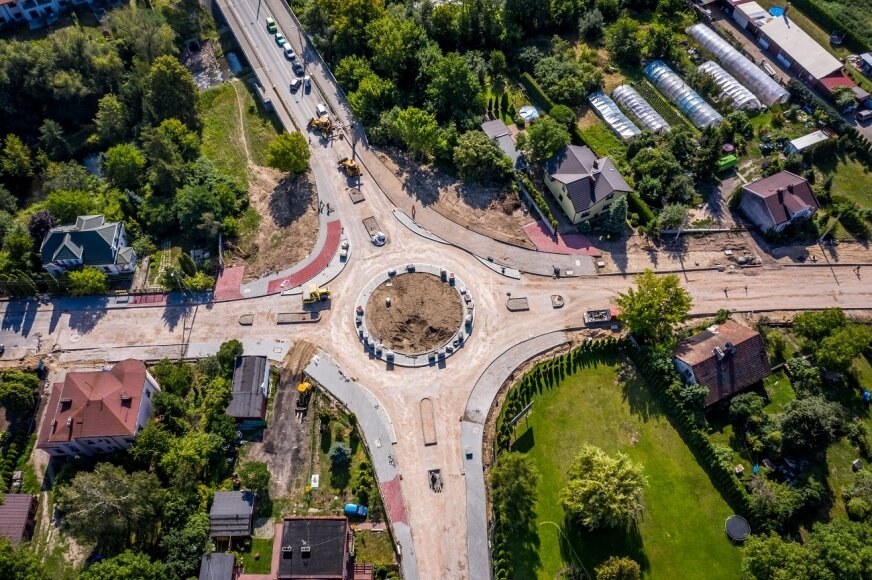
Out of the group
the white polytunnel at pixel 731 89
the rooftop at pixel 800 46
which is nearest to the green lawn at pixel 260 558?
the white polytunnel at pixel 731 89

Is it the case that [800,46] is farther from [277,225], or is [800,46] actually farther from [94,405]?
[94,405]

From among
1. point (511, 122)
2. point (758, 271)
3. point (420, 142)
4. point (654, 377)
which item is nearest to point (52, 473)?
point (420, 142)

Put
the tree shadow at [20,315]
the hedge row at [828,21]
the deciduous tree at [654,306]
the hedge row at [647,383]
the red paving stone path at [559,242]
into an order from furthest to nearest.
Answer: the hedge row at [828,21] → the red paving stone path at [559,242] → the tree shadow at [20,315] → the deciduous tree at [654,306] → the hedge row at [647,383]

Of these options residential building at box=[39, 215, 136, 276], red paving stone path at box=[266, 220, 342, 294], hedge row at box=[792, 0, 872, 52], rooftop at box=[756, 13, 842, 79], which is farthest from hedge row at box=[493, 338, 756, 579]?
hedge row at box=[792, 0, 872, 52]

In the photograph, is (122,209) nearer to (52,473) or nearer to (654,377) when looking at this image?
(52,473)

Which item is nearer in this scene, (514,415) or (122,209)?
(514,415)

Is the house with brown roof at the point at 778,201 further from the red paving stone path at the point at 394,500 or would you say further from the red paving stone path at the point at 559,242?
the red paving stone path at the point at 394,500

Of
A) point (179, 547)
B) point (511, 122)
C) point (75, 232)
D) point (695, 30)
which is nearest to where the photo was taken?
point (179, 547)

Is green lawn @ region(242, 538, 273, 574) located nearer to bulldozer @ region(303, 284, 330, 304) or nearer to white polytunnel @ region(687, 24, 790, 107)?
bulldozer @ region(303, 284, 330, 304)
